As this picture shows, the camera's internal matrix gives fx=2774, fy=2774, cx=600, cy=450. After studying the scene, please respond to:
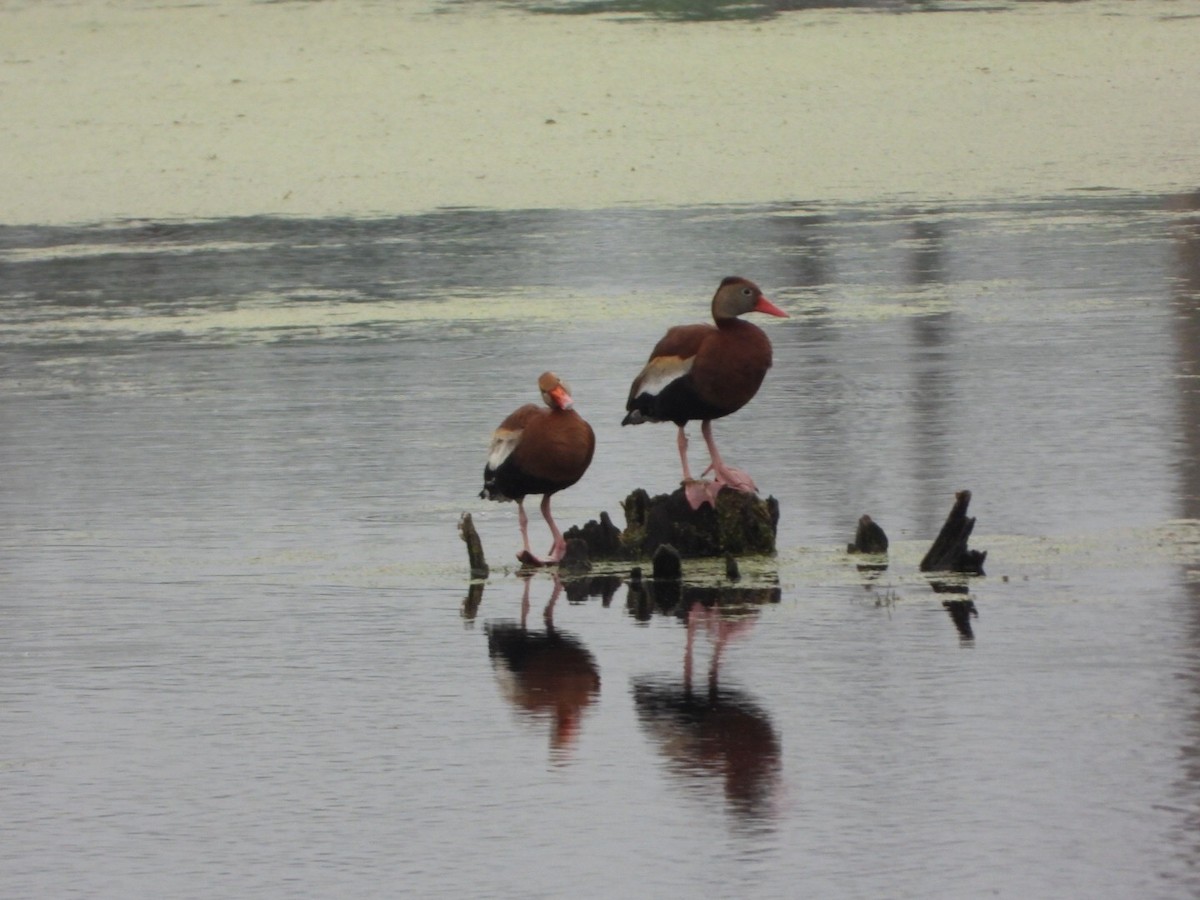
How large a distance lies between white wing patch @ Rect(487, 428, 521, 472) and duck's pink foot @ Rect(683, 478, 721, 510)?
656 mm

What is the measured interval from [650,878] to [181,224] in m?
19.2

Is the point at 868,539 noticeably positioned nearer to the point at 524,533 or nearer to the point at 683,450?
the point at 683,450

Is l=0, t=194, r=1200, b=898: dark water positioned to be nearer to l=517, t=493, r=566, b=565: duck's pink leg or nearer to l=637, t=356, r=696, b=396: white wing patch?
l=517, t=493, r=566, b=565: duck's pink leg

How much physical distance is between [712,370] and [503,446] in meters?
0.92

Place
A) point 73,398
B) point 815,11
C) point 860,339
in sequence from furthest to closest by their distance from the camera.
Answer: point 815,11, point 860,339, point 73,398

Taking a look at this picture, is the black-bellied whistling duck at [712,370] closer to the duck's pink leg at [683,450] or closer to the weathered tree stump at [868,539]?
the duck's pink leg at [683,450]

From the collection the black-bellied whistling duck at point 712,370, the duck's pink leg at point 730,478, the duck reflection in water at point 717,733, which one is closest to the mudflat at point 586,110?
the black-bellied whistling duck at point 712,370

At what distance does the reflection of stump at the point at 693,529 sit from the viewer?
10.3 m

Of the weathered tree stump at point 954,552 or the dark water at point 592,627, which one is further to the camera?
the weathered tree stump at point 954,552

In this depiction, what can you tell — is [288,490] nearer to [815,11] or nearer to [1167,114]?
[1167,114]

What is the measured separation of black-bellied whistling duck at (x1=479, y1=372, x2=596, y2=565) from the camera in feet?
33.4

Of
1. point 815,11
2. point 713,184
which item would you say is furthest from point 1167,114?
point 815,11

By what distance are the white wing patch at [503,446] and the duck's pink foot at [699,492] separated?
656mm

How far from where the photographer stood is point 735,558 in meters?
10.3
